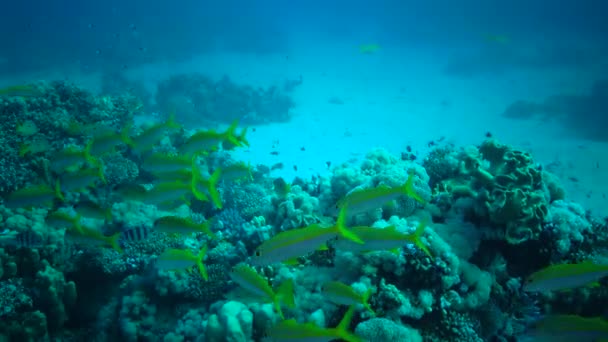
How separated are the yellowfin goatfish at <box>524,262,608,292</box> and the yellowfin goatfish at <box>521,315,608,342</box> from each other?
300 millimetres

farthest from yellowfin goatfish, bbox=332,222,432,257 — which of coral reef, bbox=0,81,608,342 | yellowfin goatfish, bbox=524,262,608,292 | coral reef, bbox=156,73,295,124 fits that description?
coral reef, bbox=156,73,295,124

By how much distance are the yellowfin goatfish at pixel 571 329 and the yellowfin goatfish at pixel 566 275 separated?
0.98 feet

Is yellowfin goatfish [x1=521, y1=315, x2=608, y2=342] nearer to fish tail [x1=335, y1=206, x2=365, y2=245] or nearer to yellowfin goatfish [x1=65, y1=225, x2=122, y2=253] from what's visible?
fish tail [x1=335, y1=206, x2=365, y2=245]

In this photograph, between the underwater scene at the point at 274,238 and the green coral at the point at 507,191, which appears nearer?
the underwater scene at the point at 274,238

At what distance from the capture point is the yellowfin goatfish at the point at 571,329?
3.12m

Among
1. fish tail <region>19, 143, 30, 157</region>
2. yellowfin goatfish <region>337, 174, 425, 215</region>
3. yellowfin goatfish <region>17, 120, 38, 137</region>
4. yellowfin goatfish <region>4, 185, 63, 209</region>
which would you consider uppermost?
yellowfin goatfish <region>17, 120, 38, 137</region>

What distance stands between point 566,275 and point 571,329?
18.2 inches

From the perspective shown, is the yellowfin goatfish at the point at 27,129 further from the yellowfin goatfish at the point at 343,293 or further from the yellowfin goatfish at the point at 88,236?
the yellowfin goatfish at the point at 343,293

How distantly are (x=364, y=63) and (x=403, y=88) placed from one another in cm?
1478

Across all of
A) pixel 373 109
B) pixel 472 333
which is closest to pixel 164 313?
pixel 472 333

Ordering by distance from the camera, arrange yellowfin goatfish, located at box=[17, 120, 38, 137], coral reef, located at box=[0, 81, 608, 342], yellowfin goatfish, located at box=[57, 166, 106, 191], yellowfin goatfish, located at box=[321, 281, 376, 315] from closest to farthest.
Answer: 1. yellowfin goatfish, located at box=[321, 281, 376, 315]
2. coral reef, located at box=[0, 81, 608, 342]
3. yellowfin goatfish, located at box=[57, 166, 106, 191]
4. yellowfin goatfish, located at box=[17, 120, 38, 137]

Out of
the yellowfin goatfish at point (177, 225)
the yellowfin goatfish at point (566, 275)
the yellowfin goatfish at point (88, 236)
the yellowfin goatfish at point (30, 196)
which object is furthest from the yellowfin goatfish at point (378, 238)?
the yellowfin goatfish at point (30, 196)

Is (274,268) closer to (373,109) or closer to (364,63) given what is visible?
(373,109)

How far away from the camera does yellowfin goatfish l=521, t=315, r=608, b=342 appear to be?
312 cm
